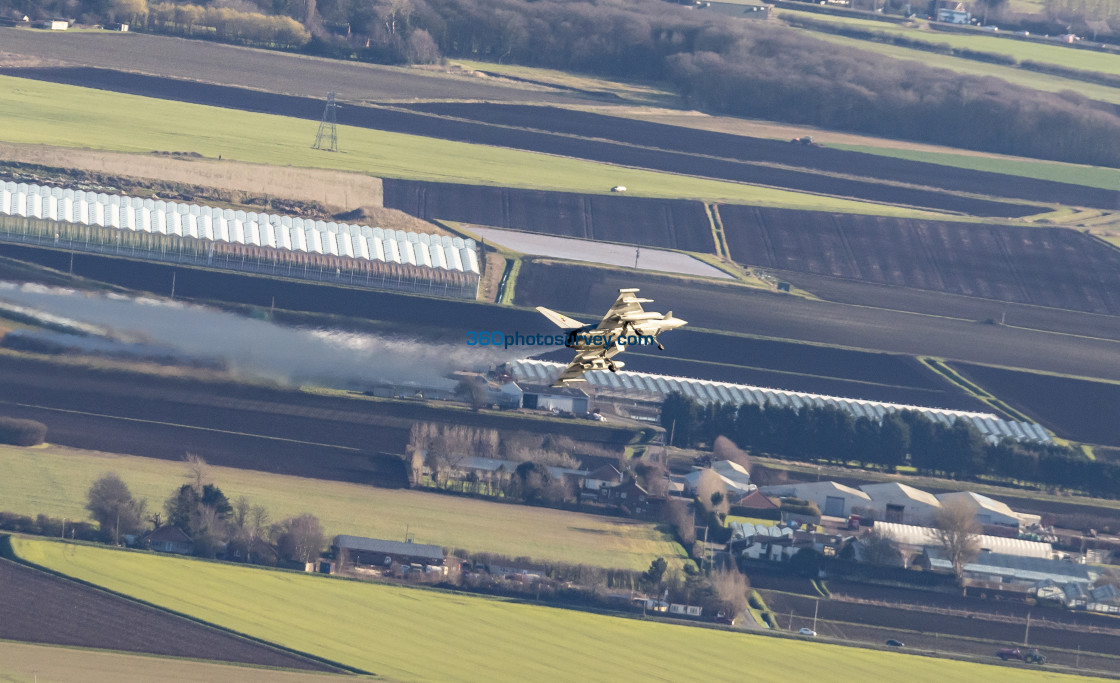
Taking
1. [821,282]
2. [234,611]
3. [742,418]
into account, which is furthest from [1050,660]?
[821,282]

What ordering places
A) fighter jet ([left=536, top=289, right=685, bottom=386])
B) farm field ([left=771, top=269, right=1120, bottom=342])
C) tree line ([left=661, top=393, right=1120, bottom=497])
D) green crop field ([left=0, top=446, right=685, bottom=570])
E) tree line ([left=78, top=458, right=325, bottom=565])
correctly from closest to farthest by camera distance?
fighter jet ([left=536, top=289, right=685, bottom=386])
tree line ([left=78, top=458, right=325, bottom=565])
green crop field ([left=0, top=446, right=685, bottom=570])
tree line ([left=661, top=393, right=1120, bottom=497])
farm field ([left=771, top=269, right=1120, bottom=342])

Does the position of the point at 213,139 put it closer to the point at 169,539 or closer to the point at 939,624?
the point at 169,539

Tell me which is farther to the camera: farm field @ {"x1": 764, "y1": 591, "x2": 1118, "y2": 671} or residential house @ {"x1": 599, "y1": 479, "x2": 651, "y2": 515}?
residential house @ {"x1": 599, "y1": 479, "x2": 651, "y2": 515}

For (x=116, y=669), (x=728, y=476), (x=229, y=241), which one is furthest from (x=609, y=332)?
(x=229, y=241)

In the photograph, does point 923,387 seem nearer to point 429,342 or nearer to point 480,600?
point 429,342

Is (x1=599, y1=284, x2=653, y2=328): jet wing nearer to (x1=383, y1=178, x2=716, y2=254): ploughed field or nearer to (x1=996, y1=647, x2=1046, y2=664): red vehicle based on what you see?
(x1=996, y1=647, x2=1046, y2=664): red vehicle

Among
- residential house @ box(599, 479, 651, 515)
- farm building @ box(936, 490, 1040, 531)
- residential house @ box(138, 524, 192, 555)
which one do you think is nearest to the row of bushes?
residential house @ box(138, 524, 192, 555)


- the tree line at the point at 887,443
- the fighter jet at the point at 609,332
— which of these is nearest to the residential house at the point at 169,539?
the tree line at the point at 887,443
